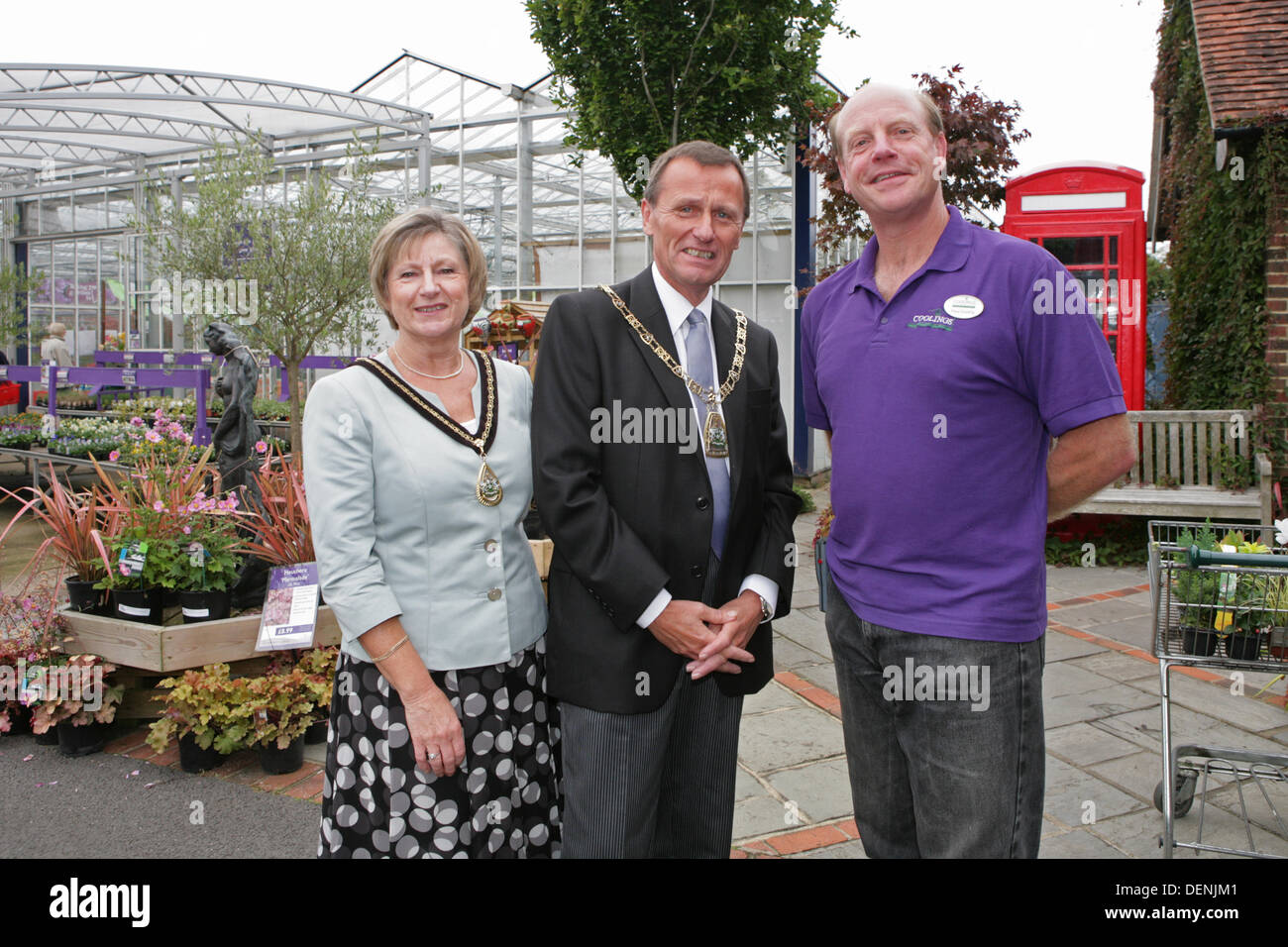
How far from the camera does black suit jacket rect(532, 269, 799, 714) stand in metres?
1.99

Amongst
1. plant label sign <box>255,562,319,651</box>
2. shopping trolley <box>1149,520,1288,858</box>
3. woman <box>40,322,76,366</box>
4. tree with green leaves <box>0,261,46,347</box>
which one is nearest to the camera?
shopping trolley <box>1149,520,1288,858</box>

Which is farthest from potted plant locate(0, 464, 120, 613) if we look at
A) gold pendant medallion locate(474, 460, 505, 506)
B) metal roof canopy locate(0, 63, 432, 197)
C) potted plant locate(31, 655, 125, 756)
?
metal roof canopy locate(0, 63, 432, 197)

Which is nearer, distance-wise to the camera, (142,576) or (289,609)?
(289,609)

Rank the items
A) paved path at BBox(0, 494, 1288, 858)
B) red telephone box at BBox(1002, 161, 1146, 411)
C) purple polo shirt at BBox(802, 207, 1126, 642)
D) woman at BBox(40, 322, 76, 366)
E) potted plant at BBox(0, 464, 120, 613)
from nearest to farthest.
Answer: purple polo shirt at BBox(802, 207, 1126, 642) → paved path at BBox(0, 494, 1288, 858) → potted plant at BBox(0, 464, 120, 613) → red telephone box at BBox(1002, 161, 1146, 411) → woman at BBox(40, 322, 76, 366)

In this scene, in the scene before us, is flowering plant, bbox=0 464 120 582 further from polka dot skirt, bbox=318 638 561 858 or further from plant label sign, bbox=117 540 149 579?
polka dot skirt, bbox=318 638 561 858

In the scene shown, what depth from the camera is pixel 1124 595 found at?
6.89 m

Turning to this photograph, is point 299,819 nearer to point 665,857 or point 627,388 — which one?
point 665,857

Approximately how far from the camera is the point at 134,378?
988 cm

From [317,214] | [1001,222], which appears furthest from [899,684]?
[1001,222]

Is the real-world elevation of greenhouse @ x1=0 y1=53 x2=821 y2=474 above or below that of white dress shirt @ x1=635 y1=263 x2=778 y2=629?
above

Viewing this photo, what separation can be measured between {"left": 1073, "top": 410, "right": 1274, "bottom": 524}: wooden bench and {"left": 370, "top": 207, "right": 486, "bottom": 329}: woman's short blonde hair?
246 inches

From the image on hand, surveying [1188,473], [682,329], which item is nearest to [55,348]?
[1188,473]

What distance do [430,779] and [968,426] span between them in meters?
1.40

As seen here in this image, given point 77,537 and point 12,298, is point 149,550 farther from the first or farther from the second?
point 12,298
